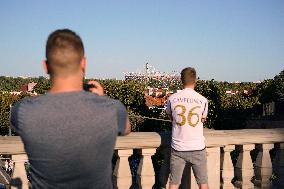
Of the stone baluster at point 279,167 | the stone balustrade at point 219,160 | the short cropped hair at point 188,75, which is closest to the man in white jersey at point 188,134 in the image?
the short cropped hair at point 188,75

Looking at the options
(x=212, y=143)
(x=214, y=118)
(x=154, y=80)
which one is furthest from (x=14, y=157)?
(x=154, y=80)

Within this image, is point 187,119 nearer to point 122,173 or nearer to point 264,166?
point 122,173

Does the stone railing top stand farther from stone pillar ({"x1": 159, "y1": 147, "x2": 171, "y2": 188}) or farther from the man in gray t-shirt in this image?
the man in gray t-shirt

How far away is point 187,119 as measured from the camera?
411 centimetres

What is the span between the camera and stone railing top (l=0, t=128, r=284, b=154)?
355 cm

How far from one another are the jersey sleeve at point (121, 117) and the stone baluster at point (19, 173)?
5.82 ft

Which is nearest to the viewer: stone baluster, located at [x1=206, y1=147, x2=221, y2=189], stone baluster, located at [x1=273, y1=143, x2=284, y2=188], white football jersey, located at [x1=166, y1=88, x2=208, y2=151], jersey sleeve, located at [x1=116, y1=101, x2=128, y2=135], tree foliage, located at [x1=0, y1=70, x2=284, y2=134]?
jersey sleeve, located at [x1=116, y1=101, x2=128, y2=135]

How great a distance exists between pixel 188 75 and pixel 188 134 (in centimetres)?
68

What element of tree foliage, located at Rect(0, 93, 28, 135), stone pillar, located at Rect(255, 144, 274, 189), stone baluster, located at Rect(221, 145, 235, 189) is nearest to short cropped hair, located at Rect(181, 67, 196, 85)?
stone baluster, located at Rect(221, 145, 235, 189)

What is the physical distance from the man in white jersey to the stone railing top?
0.73 feet

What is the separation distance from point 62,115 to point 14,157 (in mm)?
1887

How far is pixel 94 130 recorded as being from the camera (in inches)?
79.8

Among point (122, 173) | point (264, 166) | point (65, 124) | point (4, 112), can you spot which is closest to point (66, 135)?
point (65, 124)

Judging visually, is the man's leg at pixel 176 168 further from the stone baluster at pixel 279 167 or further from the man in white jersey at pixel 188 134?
the stone baluster at pixel 279 167
